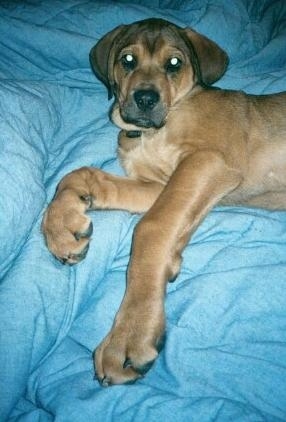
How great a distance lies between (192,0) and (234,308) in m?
2.63

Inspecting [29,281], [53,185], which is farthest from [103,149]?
[29,281]

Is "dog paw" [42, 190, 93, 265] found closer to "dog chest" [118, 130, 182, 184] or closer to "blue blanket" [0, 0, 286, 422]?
"blue blanket" [0, 0, 286, 422]

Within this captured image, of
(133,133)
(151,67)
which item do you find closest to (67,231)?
(133,133)

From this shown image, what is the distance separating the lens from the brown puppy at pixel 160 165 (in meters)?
1.79

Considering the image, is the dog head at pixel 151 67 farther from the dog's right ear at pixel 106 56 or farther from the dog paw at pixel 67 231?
the dog paw at pixel 67 231

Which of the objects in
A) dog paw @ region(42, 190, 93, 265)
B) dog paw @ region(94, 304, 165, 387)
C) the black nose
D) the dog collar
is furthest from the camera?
the dog collar

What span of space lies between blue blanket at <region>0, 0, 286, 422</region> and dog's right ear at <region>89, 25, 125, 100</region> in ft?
1.23

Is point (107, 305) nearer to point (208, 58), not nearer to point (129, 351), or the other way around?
point (129, 351)

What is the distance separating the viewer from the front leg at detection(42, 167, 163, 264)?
194 cm

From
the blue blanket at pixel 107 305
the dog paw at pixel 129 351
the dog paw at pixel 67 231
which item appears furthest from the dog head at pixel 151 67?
the dog paw at pixel 129 351

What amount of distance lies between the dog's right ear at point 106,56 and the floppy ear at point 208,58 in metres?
0.51

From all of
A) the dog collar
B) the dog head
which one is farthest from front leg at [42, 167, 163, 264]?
the dog head

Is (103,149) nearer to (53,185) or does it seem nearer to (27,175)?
(53,185)

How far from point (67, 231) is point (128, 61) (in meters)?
1.40
